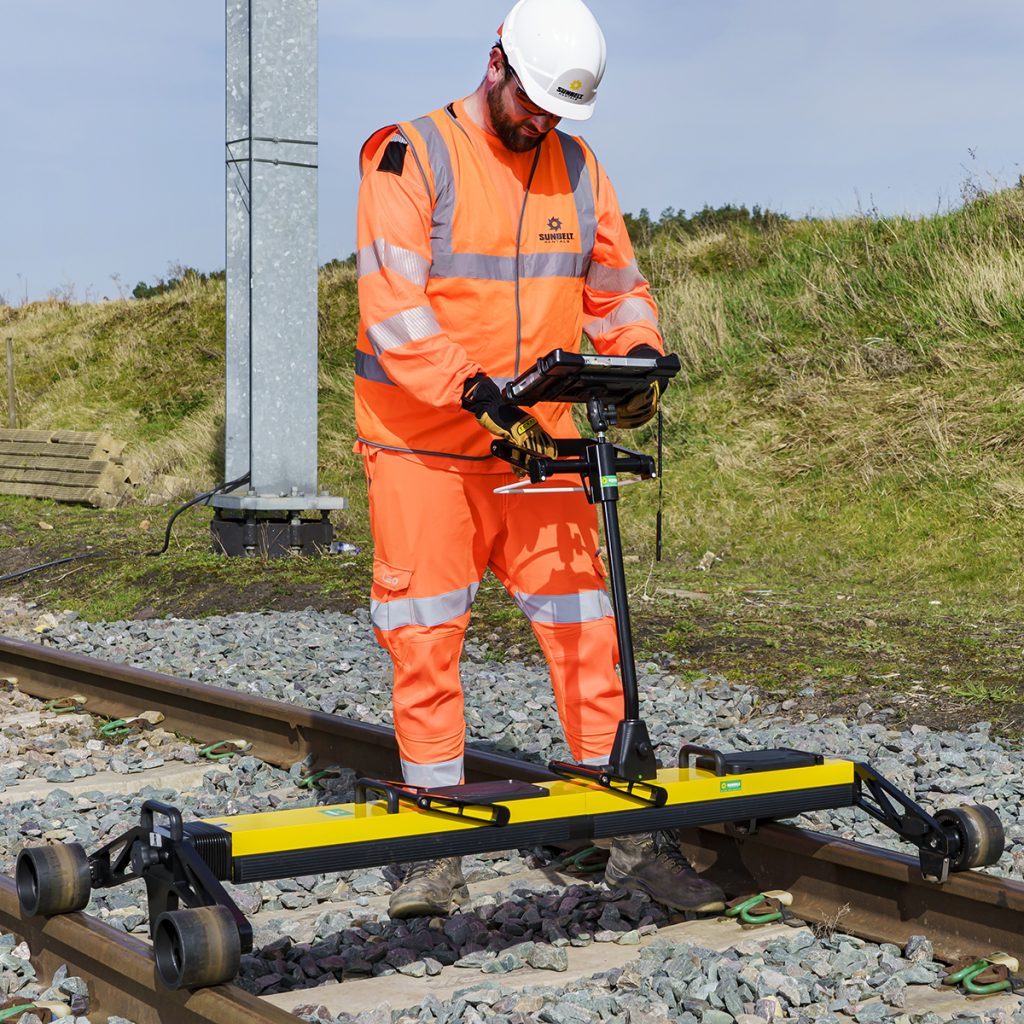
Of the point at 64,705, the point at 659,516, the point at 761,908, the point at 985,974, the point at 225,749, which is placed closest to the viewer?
the point at 985,974

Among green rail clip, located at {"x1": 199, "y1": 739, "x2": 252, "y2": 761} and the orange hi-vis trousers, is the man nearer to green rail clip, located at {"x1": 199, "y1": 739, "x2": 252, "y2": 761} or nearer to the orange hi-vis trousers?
the orange hi-vis trousers

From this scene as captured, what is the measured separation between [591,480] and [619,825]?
2.96 ft

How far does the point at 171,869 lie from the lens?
303 cm

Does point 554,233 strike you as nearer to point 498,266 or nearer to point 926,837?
point 498,266

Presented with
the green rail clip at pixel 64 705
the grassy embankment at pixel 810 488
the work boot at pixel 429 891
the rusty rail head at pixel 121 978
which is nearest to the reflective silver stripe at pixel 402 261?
the work boot at pixel 429 891

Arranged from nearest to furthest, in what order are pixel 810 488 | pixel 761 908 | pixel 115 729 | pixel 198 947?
pixel 198 947
pixel 761 908
pixel 115 729
pixel 810 488

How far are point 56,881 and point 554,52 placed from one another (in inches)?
96.7

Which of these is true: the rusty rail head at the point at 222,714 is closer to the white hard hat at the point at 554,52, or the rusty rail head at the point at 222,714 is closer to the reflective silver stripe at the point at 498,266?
the reflective silver stripe at the point at 498,266

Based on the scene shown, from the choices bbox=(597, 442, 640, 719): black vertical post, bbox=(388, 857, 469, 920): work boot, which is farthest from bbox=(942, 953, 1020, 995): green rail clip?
bbox=(388, 857, 469, 920): work boot

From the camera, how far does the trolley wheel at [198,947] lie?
2.79 metres

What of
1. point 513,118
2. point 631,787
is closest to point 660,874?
point 631,787

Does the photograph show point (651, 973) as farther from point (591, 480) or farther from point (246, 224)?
point (246, 224)

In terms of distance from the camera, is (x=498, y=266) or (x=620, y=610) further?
(x=498, y=266)

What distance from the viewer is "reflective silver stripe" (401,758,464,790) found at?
385 cm
